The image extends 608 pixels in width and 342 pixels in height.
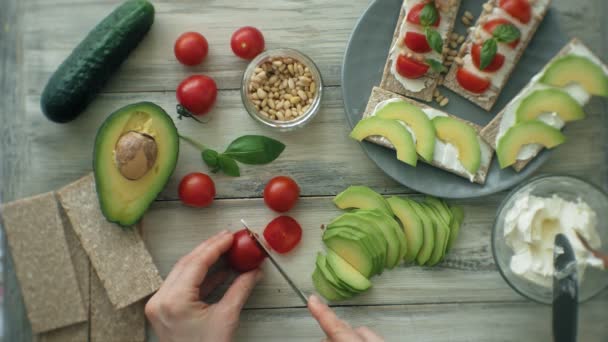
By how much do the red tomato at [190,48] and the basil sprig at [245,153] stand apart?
252 millimetres

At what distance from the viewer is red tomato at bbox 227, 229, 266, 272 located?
1776 millimetres

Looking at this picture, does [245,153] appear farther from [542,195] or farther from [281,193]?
[542,195]

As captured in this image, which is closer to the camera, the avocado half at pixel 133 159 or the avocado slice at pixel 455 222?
the avocado half at pixel 133 159

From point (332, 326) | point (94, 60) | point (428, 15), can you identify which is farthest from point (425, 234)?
point (94, 60)

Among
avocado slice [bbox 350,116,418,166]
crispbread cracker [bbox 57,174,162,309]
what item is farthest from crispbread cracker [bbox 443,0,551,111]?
crispbread cracker [bbox 57,174,162,309]

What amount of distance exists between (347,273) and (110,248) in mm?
756

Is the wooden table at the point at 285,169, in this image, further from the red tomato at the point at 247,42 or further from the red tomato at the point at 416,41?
the red tomato at the point at 416,41

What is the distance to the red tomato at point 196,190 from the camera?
1.80m

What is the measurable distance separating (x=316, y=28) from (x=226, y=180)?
58cm

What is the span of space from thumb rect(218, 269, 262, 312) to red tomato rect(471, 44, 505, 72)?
0.96 m

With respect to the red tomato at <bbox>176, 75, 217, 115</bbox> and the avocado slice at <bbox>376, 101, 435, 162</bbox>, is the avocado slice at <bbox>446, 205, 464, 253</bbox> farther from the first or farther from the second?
the red tomato at <bbox>176, 75, 217, 115</bbox>

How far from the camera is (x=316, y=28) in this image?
187 cm

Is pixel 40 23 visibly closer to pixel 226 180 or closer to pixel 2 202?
pixel 2 202

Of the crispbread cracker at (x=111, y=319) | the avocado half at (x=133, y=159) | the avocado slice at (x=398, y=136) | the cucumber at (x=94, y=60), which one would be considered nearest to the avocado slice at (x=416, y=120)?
the avocado slice at (x=398, y=136)
